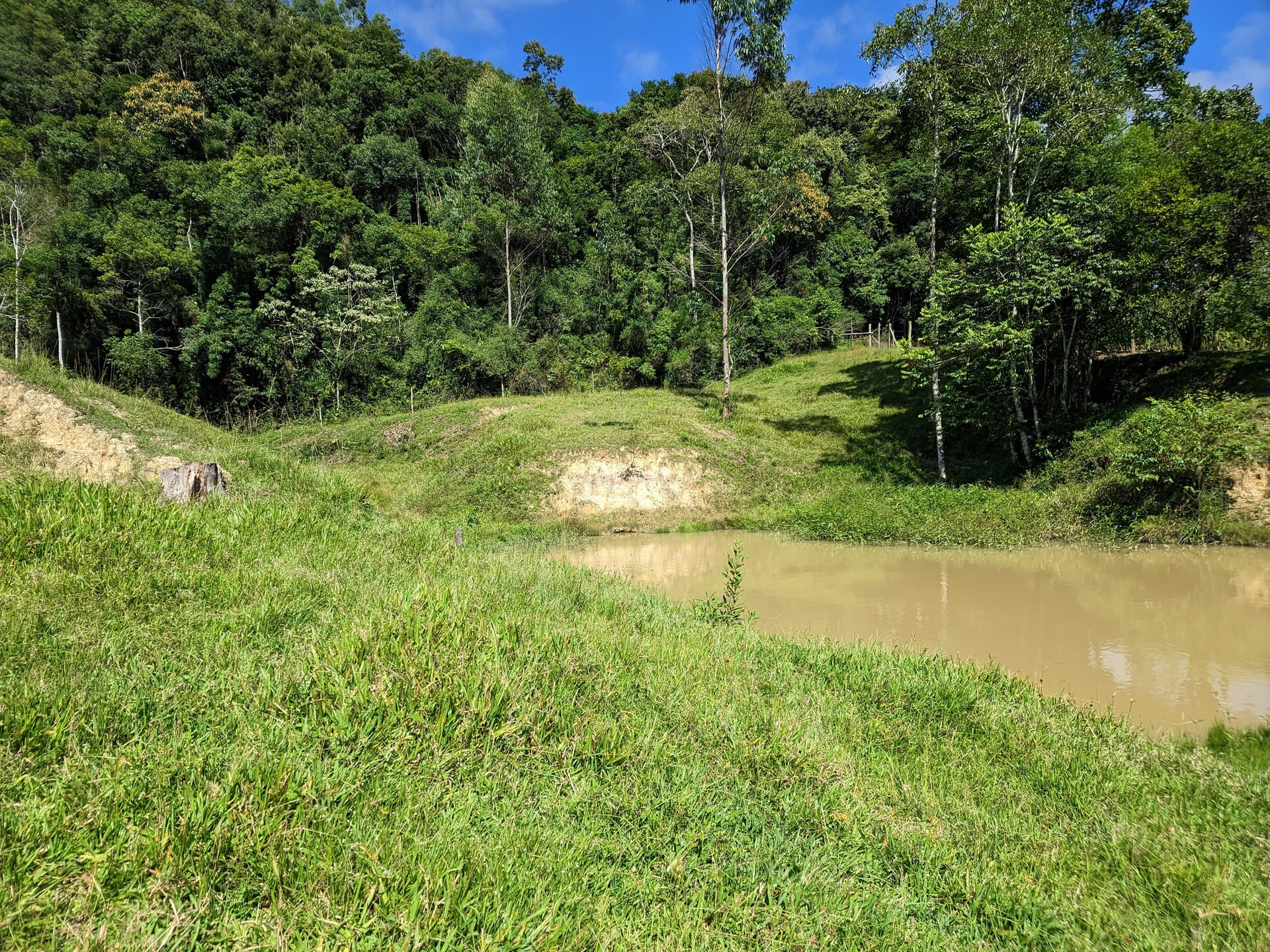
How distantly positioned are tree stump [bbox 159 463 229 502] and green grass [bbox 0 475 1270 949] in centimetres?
136

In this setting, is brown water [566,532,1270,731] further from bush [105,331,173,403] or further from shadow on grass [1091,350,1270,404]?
bush [105,331,173,403]

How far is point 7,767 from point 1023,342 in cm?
1907

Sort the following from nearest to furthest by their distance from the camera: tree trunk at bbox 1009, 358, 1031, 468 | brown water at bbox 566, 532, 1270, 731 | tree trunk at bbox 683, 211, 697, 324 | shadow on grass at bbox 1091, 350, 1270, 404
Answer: brown water at bbox 566, 532, 1270, 731 → shadow on grass at bbox 1091, 350, 1270, 404 → tree trunk at bbox 1009, 358, 1031, 468 → tree trunk at bbox 683, 211, 697, 324

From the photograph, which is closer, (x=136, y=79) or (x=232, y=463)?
(x=232, y=463)

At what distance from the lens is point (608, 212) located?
40406 millimetres

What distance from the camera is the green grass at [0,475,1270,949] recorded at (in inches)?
74.8

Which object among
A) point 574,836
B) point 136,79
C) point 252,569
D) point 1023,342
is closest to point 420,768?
point 574,836

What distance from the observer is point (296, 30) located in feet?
169

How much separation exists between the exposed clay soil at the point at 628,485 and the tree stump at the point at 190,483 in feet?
31.8

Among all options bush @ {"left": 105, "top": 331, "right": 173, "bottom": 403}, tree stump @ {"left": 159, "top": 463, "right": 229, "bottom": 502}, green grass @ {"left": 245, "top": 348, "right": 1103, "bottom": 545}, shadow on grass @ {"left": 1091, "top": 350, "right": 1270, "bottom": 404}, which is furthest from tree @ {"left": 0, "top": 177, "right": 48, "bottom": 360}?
shadow on grass @ {"left": 1091, "top": 350, "right": 1270, "bottom": 404}

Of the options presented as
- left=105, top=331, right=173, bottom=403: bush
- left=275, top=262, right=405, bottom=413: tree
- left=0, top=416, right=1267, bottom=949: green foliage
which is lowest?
left=0, top=416, right=1267, bottom=949: green foliage

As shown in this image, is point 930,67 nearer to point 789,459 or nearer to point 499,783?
point 789,459

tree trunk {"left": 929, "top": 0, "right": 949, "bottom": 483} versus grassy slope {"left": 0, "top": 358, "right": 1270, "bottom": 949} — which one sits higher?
tree trunk {"left": 929, "top": 0, "right": 949, "bottom": 483}

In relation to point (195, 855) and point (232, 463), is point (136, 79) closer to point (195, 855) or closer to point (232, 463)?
point (232, 463)
